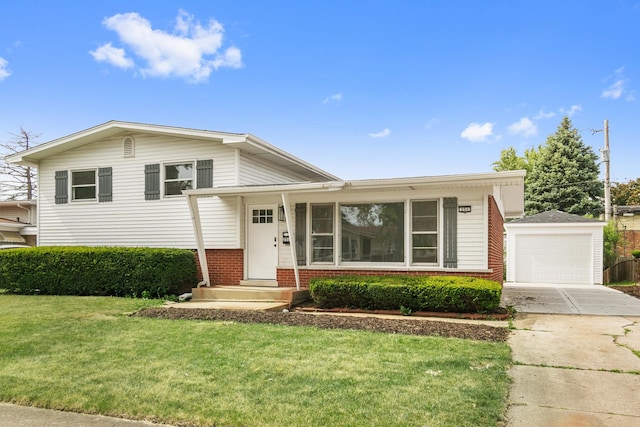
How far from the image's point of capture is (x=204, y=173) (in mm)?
12773

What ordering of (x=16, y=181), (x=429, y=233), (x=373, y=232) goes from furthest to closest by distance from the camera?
1. (x=16, y=181)
2. (x=373, y=232)
3. (x=429, y=233)

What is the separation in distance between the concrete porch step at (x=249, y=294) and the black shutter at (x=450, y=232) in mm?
3435

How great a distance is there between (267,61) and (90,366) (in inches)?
501

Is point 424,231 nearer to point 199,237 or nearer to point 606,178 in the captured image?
point 199,237

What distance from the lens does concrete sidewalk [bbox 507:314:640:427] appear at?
12.7ft

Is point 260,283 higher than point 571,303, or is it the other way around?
point 260,283

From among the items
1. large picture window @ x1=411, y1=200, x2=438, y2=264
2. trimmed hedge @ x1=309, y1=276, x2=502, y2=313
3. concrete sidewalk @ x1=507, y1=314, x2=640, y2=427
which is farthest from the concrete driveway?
large picture window @ x1=411, y1=200, x2=438, y2=264

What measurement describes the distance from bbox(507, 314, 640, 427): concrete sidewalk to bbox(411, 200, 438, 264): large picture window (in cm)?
265

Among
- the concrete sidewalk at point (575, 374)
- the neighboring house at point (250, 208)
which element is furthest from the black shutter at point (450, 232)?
the concrete sidewalk at point (575, 374)

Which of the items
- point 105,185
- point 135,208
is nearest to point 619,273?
point 135,208

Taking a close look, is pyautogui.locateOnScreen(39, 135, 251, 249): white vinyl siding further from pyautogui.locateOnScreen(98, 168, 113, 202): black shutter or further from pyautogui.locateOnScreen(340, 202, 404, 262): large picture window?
pyautogui.locateOnScreen(340, 202, 404, 262): large picture window

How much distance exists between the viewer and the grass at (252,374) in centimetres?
387

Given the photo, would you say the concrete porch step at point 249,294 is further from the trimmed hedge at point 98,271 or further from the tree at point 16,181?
the tree at point 16,181

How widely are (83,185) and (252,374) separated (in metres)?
11.9
